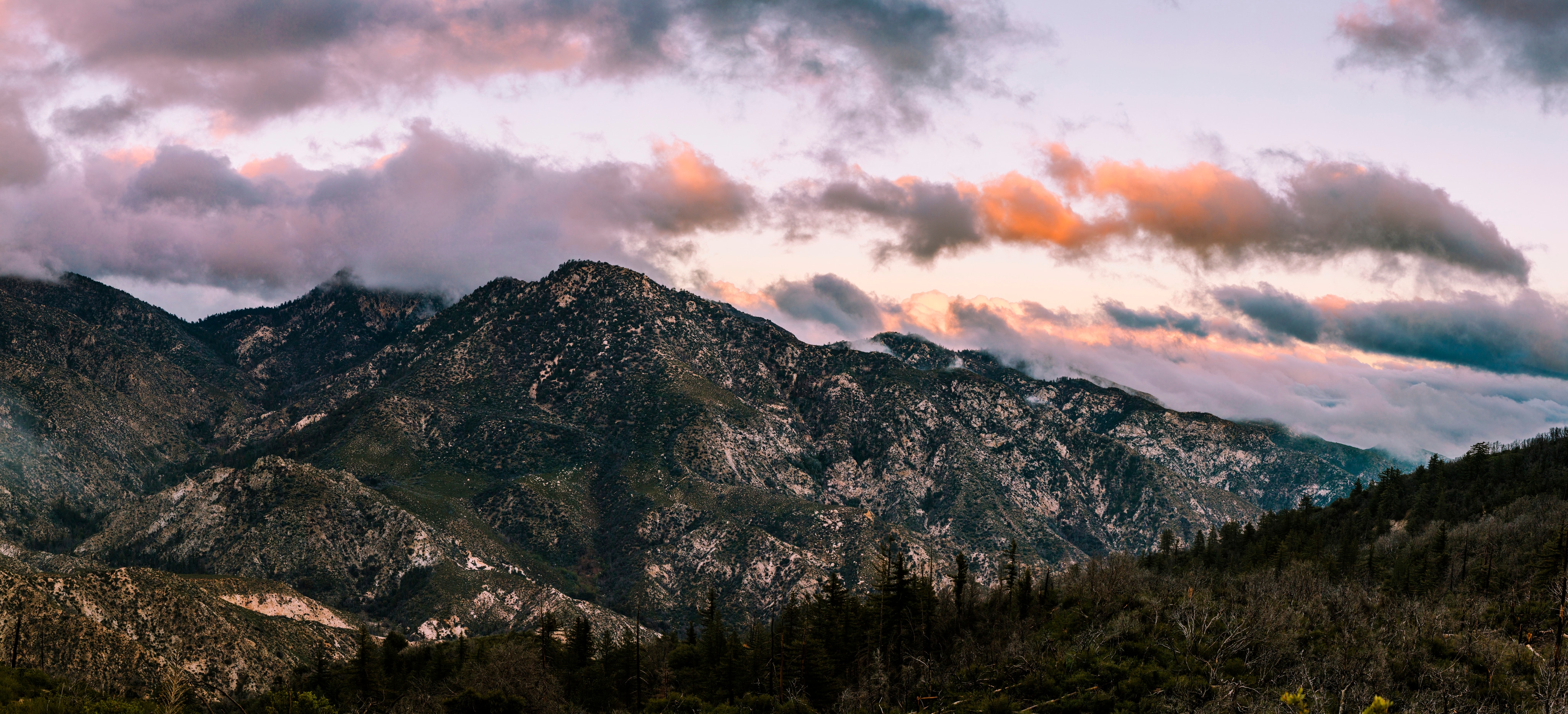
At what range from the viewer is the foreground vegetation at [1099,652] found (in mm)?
57844

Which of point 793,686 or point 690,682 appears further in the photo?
point 690,682

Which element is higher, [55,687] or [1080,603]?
[1080,603]

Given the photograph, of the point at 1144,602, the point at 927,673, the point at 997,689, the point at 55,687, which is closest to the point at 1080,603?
the point at 1144,602

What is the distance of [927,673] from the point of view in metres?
75.2

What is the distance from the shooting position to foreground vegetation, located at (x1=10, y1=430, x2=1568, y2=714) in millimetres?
57844

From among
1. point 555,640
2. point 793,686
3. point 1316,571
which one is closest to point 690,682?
point 793,686

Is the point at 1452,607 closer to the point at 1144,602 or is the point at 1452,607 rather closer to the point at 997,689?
the point at 1144,602

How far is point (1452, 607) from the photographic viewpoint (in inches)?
3829

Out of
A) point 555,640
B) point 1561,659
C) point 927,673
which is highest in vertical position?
point 1561,659

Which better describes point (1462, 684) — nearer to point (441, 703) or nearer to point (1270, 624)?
point (1270, 624)

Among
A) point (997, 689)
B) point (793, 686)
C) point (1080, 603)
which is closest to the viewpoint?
point (997, 689)

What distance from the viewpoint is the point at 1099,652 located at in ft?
220

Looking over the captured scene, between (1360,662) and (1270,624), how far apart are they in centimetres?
765

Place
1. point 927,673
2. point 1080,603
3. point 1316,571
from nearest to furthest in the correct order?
point 927,673, point 1080,603, point 1316,571
